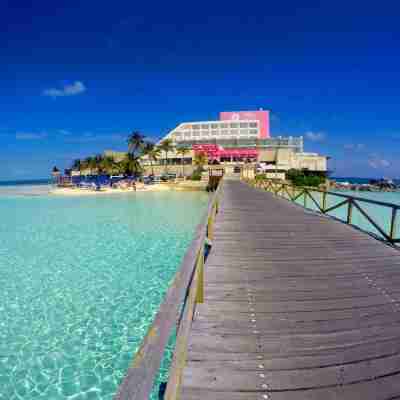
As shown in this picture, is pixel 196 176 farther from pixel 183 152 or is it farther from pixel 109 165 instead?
pixel 109 165

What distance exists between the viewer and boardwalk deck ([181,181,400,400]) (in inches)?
93.5

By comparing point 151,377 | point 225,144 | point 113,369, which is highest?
point 225,144

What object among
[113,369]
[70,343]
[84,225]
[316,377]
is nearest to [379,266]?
[316,377]

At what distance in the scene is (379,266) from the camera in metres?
5.45

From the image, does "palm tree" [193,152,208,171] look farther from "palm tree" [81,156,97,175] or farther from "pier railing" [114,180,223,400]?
"pier railing" [114,180,223,400]

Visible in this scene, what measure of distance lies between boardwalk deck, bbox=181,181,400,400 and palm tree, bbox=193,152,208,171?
199 feet

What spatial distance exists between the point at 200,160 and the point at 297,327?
213ft

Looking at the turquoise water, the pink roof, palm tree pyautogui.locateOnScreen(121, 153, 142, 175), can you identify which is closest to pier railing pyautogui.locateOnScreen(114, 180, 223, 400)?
the turquoise water

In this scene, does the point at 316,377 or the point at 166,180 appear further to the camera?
the point at 166,180

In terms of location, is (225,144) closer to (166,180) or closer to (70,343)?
(166,180)

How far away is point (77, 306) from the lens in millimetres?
6484

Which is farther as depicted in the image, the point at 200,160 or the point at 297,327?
the point at 200,160

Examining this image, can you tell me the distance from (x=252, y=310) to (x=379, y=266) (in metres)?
3.58

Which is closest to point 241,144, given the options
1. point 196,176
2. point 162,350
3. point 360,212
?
point 196,176
